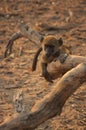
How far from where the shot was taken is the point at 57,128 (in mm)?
4434

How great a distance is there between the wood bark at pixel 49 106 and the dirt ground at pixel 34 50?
0.11 meters

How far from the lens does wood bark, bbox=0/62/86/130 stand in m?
3.26

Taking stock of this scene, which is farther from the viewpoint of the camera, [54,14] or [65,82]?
[54,14]

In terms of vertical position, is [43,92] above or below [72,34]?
below

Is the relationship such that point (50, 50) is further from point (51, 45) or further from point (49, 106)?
point (49, 106)

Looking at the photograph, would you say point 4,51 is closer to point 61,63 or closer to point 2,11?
point 2,11

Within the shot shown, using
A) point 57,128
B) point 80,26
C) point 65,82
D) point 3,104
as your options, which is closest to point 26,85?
point 3,104

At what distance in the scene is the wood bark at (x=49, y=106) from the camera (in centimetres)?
326

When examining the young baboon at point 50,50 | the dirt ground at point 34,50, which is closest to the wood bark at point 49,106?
the dirt ground at point 34,50

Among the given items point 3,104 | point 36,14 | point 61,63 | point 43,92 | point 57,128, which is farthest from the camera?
point 36,14

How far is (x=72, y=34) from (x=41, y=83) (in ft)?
7.56

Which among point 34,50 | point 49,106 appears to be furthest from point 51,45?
point 34,50

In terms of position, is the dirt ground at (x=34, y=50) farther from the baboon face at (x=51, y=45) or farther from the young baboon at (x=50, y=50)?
the baboon face at (x=51, y=45)

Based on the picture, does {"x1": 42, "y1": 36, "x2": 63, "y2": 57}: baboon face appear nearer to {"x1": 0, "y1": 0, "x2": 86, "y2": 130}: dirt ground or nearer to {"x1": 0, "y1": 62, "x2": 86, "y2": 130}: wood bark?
{"x1": 0, "y1": 0, "x2": 86, "y2": 130}: dirt ground
